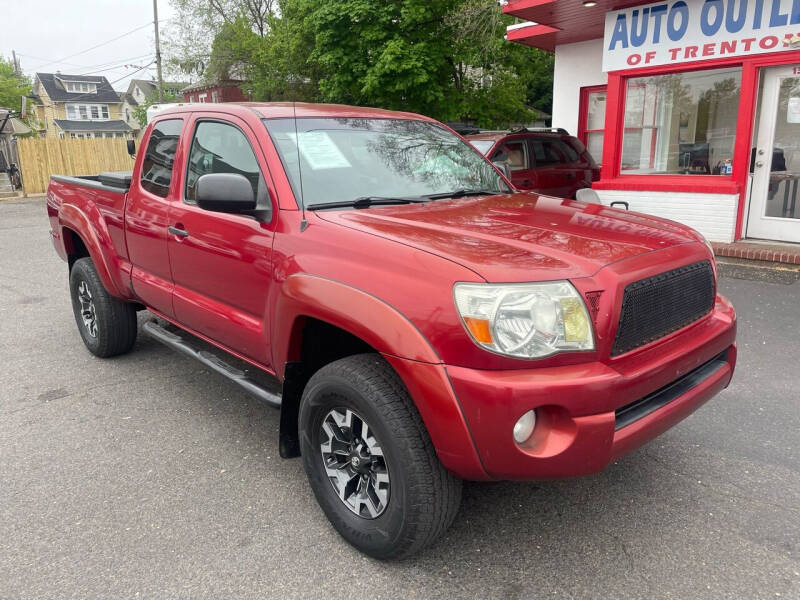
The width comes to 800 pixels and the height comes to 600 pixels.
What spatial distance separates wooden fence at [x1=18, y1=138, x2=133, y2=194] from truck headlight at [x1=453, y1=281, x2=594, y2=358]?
22913mm

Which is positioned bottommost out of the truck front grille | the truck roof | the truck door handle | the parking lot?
the parking lot

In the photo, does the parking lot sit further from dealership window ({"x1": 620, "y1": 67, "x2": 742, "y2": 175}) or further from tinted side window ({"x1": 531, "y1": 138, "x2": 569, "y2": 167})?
tinted side window ({"x1": 531, "y1": 138, "x2": 569, "y2": 167})

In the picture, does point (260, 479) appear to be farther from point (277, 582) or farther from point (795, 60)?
point (795, 60)

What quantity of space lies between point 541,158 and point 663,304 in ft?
25.2

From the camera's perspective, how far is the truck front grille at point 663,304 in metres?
2.37

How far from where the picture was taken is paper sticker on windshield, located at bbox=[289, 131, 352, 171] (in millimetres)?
3201

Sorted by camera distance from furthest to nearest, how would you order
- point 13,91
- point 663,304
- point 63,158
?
1. point 13,91
2. point 63,158
3. point 663,304

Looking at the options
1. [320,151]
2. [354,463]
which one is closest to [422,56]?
[320,151]

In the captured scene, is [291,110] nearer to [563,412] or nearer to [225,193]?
[225,193]

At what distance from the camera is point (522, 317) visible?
2207 millimetres

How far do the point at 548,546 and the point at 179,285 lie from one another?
253cm

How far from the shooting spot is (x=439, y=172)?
3.64 metres

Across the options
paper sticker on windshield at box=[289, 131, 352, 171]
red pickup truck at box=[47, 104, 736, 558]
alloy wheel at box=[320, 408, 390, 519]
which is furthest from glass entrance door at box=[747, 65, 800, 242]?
alloy wheel at box=[320, 408, 390, 519]

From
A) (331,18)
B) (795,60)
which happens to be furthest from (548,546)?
(331,18)
